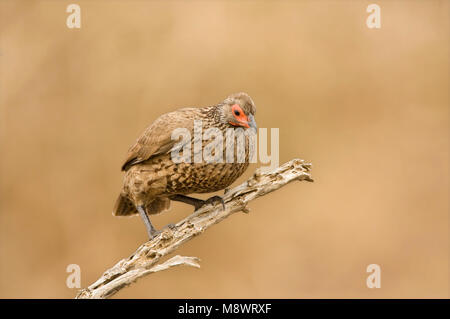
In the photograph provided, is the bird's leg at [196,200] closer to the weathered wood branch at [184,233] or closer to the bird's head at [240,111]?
the weathered wood branch at [184,233]

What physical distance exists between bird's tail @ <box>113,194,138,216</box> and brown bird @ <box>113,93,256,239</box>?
0.68ft

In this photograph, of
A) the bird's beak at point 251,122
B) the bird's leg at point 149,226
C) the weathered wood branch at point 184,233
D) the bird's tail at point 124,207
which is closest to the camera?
the weathered wood branch at point 184,233

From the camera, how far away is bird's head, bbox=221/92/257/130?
282 centimetres

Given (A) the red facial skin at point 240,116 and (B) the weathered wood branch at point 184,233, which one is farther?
(A) the red facial skin at point 240,116

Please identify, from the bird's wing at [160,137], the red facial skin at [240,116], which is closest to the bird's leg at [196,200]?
the bird's wing at [160,137]

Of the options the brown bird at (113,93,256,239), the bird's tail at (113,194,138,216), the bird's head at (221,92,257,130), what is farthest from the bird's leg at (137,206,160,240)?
the bird's head at (221,92,257,130)

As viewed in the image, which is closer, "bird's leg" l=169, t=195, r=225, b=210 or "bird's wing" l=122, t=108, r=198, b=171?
"bird's wing" l=122, t=108, r=198, b=171

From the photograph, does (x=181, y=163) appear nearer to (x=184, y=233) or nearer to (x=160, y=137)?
(x=160, y=137)

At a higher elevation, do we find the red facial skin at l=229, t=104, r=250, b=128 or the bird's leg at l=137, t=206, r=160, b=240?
the red facial skin at l=229, t=104, r=250, b=128

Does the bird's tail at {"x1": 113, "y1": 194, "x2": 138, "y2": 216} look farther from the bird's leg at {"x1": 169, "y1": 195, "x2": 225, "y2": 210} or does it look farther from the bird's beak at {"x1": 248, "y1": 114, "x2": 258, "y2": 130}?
the bird's beak at {"x1": 248, "y1": 114, "x2": 258, "y2": 130}

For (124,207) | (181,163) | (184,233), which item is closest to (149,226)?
(184,233)

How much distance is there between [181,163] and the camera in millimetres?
2840

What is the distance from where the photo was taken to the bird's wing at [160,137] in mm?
2895

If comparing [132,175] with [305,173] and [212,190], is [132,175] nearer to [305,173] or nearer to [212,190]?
[212,190]
